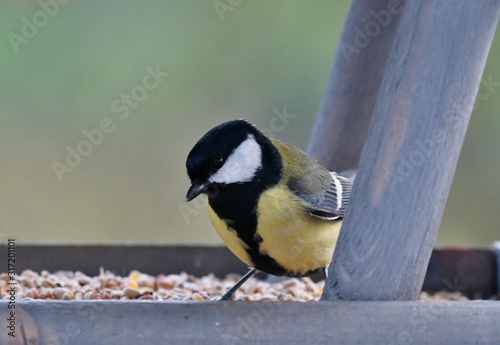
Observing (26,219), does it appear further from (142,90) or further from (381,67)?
(381,67)

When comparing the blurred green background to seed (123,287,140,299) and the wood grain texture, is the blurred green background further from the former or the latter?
seed (123,287,140,299)

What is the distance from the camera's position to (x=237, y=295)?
2.29 meters

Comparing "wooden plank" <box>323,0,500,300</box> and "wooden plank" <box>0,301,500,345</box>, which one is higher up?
"wooden plank" <box>323,0,500,300</box>

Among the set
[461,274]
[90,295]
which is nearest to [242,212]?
[90,295]

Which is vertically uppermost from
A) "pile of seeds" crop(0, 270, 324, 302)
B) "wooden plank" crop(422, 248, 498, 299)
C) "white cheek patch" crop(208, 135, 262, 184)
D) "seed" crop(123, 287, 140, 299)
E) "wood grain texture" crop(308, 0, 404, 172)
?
"wood grain texture" crop(308, 0, 404, 172)

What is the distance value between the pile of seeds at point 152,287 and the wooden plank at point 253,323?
1.55 ft

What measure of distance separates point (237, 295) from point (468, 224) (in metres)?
2.82

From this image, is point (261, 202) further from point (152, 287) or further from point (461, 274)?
point (461, 274)

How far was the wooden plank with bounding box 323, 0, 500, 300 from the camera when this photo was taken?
1592mm

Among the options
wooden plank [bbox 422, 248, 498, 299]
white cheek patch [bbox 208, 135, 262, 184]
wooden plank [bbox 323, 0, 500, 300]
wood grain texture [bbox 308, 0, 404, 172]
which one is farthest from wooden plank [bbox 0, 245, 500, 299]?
wooden plank [bbox 323, 0, 500, 300]

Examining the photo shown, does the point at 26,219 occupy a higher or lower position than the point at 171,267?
lower

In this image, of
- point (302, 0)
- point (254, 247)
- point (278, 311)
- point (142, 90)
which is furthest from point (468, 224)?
point (278, 311)

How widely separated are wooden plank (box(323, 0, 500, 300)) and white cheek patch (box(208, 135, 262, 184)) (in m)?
0.39

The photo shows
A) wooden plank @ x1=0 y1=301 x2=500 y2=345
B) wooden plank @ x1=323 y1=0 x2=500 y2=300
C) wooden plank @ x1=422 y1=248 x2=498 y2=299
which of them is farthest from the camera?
wooden plank @ x1=422 y1=248 x2=498 y2=299
